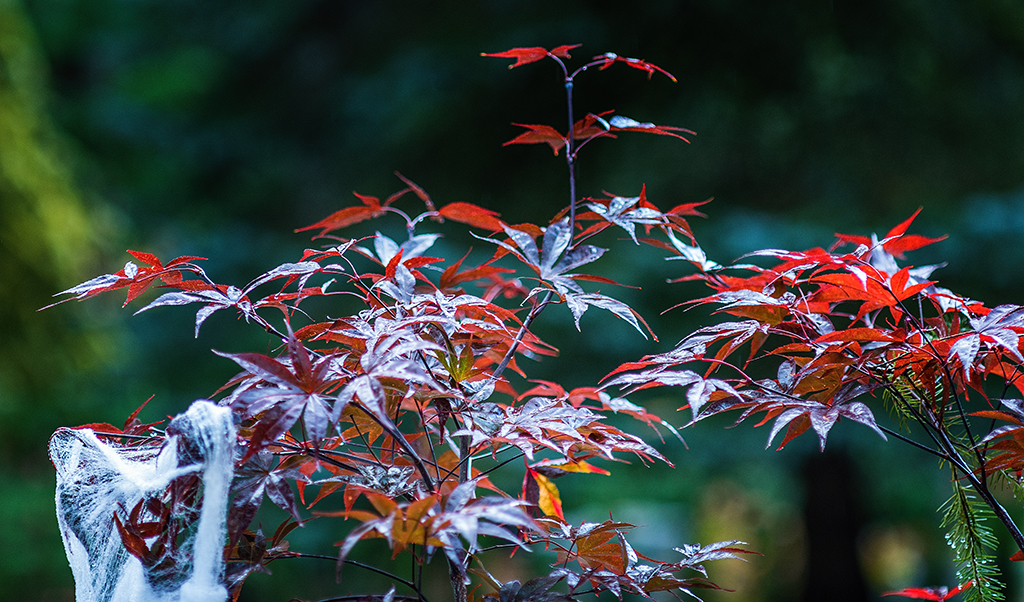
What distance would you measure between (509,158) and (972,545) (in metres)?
2.64

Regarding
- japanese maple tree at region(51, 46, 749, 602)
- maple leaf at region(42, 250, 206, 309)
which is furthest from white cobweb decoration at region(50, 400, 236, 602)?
maple leaf at region(42, 250, 206, 309)

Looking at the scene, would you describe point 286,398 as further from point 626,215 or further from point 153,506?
point 626,215

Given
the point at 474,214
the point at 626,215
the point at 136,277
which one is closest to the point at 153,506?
the point at 136,277

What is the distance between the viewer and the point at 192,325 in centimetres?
371

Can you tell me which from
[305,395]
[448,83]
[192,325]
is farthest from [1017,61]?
[192,325]

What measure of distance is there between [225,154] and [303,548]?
2.05 m

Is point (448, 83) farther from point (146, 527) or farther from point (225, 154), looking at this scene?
point (146, 527)

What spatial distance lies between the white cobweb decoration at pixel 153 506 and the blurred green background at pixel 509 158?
2242 mm

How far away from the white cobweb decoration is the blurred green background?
7.35 feet

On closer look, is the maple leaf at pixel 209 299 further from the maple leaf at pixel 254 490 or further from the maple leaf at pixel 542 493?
the maple leaf at pixel 542 493

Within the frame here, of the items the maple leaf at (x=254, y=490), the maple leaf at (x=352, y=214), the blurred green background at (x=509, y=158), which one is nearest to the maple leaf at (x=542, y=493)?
the maple leaf at (x=254, y=490)

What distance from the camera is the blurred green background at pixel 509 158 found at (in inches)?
111

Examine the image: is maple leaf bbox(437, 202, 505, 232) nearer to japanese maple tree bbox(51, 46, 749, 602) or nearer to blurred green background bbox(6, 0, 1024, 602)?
japanese maple tree bbox(51, 46, 749, 602)

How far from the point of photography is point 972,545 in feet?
2.81
